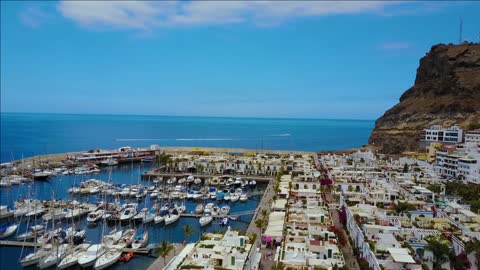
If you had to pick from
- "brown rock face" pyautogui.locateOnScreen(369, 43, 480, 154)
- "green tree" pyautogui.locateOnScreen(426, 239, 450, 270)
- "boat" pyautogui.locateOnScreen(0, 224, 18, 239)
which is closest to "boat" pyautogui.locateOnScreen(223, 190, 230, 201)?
"boat" pyautogui.locateOnScreen(0, 224, 18, 239)

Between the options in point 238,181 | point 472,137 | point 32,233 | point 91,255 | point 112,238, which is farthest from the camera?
point 472,137

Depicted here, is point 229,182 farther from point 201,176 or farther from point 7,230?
point 7,230

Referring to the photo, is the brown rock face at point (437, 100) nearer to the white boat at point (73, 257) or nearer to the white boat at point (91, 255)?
the white boat at point (91, 255)

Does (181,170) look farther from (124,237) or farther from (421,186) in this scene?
(421,186)

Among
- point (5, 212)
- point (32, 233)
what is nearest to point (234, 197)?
point (32, 233)

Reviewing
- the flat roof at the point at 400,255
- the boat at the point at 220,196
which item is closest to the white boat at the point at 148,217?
the boat at the point at 220,196

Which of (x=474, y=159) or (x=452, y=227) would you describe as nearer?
(x=452, y=227)

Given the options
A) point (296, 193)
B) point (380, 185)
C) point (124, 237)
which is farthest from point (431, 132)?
point (124, 237)
